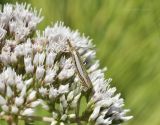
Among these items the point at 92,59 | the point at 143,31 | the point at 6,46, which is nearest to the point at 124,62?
the point at 143,31

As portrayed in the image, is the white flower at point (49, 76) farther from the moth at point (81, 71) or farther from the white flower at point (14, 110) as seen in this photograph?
the white flower at point (14, 110)

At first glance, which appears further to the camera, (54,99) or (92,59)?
(92,59)

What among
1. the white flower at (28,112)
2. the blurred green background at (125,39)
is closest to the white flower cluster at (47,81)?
the white flower at (28,112)

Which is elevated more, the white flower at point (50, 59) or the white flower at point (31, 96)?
the white flower at point (50, 59)

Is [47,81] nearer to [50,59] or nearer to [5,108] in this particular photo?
[50,59]

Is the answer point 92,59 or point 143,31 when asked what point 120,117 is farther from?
point 143,31

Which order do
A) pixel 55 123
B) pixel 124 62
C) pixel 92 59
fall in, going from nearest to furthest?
pixel 55 123 → pixel 92 59 → pixel 124 62
